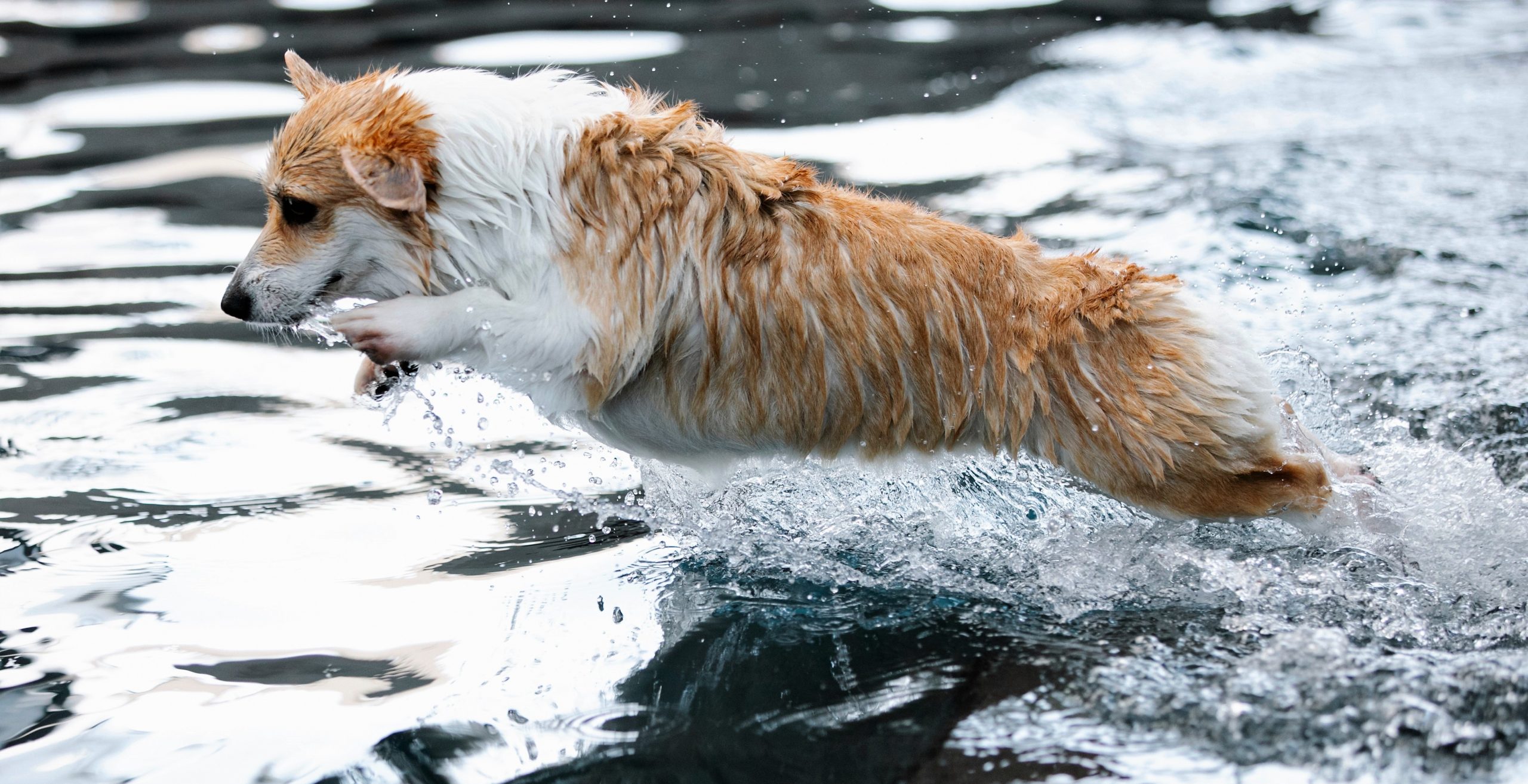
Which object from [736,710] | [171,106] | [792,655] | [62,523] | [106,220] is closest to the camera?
[736,710]

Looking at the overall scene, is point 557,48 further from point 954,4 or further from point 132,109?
point 954,4

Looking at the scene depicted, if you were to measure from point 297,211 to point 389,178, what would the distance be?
0.97 ft

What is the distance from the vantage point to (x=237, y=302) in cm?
310

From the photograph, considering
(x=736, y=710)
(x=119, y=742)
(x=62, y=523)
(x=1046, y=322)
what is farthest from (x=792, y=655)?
(x=62, y=523)

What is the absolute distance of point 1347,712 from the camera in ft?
9.25

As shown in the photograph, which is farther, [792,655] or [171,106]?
[171,106]

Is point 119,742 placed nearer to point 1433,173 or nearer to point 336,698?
point 336,698

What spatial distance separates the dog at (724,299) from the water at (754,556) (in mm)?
280

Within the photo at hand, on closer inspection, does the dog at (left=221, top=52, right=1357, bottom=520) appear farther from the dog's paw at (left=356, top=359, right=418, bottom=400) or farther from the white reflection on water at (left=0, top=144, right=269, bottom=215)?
the white reflection on water at (left=0, top=144, right=269, bottom=215)

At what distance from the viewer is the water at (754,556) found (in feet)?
9.27

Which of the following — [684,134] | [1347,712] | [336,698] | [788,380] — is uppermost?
[684,134]

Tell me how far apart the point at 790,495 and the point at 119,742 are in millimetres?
1905

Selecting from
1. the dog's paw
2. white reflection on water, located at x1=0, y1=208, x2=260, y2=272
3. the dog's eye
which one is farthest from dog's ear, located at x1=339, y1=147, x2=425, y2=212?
white reflection on water, located at x1=0, y1=208, x2=260, y2=272

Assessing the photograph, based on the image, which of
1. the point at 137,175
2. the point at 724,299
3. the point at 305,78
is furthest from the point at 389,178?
the point at 137,175
